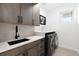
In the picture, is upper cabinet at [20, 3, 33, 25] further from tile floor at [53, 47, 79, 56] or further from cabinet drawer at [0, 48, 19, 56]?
tile floor at [53, 47, 79, 56]

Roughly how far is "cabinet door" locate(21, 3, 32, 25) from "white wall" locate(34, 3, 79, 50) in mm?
524

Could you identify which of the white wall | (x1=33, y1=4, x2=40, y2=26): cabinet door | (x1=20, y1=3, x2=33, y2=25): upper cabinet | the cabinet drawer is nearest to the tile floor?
the white wall

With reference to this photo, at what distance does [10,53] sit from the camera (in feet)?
3.94

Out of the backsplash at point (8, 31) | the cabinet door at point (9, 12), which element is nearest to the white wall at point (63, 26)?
the backsplash at point (8, 31)

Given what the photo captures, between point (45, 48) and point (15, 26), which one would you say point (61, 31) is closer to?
point (45, 48)

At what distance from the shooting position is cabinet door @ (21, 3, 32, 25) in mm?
2002

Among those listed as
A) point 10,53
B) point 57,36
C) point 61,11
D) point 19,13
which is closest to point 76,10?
point 61,11

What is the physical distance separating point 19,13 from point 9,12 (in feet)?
1.00

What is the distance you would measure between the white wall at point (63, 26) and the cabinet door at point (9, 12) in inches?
42.2

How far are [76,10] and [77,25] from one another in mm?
440

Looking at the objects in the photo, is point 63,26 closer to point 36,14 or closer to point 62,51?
point 62,51

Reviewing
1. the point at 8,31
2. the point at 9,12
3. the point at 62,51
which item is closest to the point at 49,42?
the point at 62,51

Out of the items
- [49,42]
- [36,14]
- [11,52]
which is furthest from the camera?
[36,14]

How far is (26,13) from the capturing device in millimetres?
2139
